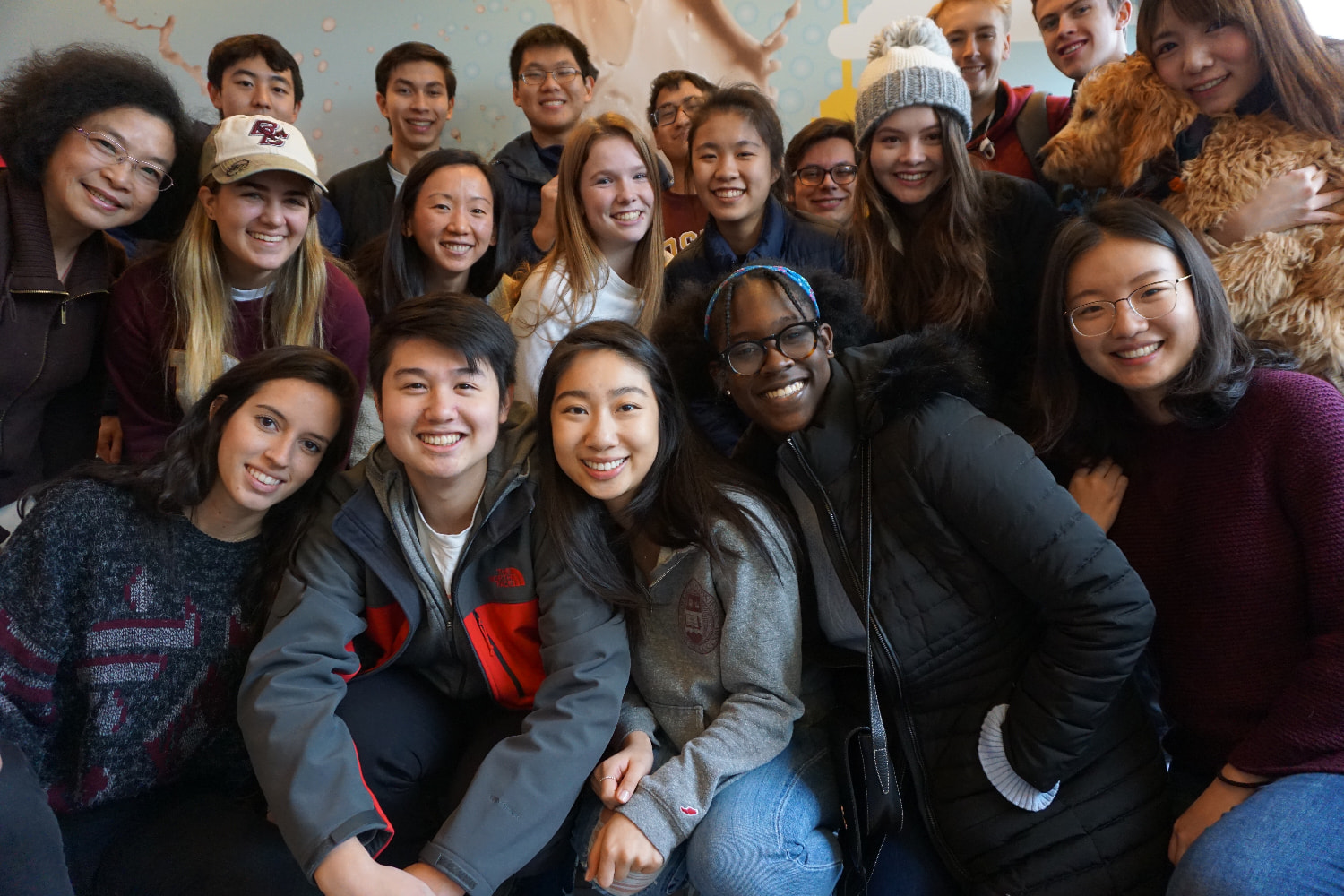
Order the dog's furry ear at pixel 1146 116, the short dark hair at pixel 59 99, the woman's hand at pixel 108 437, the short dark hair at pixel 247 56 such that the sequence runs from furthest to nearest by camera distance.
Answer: the short dark hair at pixel 247 56 → the woman's hand at pixel 108 437 → the short dark hair at pixel 59 99 → the dog's furry ear at pixel 1146 116

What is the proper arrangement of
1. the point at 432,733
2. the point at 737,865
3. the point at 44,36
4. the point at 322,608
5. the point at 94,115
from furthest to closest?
the point at 44,36 < the point at 94,115 < the point at 432,733 < the point at 322,608 < the point at 737,865

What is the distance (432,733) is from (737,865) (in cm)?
66

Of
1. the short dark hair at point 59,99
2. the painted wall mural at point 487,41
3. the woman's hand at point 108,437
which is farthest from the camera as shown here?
the painted wall mural at point 487,41

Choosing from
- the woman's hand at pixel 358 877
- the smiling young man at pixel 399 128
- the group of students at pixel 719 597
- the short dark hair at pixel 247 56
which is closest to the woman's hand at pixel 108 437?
the group of students at pixel 719 597

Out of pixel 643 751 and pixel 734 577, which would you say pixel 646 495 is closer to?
pixel 734 577

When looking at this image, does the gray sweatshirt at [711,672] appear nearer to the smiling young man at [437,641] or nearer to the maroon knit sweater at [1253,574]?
the smiling young man at [437,641]

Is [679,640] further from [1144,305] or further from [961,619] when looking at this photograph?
[1144,305]

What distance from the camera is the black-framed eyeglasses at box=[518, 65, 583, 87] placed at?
3.57 meters

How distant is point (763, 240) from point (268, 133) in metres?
1.35

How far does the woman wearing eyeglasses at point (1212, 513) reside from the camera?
137 cm

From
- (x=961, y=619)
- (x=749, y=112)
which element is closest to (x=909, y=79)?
(x=749, y=112)

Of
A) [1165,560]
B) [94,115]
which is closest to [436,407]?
[94,115]

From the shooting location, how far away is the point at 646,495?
1.74m

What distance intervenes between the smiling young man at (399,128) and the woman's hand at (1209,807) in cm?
329
